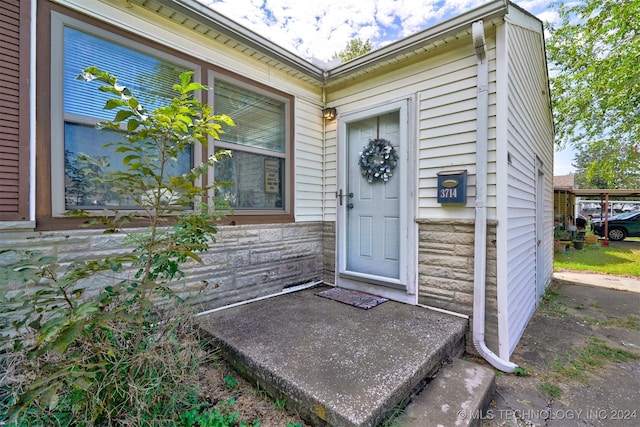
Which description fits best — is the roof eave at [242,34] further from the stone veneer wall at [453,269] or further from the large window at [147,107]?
the stone veneer wall at [453,269]

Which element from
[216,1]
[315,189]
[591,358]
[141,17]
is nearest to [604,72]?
[591,358]

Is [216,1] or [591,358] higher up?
[216,1]

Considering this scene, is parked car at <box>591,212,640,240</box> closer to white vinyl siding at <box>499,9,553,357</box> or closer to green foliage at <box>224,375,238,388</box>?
white vinyl siding at <box>499,9,553,357</box>

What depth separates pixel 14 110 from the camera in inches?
72.5

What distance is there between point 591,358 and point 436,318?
1.53m

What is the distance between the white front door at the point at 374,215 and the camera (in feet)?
10.2

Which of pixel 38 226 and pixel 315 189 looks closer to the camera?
pixel 38 226

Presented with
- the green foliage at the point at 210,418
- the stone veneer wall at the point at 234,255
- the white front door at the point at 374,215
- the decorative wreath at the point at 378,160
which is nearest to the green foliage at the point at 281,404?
the green foliage at the point at 210,418

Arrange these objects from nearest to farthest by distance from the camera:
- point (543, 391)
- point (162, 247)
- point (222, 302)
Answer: point (162, 247), point (543, 391), point (222, 302)

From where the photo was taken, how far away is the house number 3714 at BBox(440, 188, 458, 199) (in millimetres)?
2664

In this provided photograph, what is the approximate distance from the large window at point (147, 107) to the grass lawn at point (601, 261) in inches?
297

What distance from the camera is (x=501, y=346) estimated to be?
248 centimetres

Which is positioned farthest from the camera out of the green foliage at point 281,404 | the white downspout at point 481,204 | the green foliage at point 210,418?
the white downspout at point 481,204

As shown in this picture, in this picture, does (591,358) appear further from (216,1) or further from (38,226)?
(216,1)
